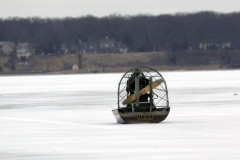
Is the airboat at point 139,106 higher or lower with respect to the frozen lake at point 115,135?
higher

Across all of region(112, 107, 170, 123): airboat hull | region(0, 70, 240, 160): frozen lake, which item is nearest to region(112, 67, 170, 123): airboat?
region(112, 107, 170, 123): airboat hull

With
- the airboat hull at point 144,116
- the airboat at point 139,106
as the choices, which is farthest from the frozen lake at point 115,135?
the airboat at point 139,106

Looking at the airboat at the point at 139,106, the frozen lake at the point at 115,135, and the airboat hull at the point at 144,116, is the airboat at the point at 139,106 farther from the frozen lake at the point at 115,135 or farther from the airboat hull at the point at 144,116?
the frozen lake at the point at 115,135

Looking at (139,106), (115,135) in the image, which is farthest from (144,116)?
(115,135)

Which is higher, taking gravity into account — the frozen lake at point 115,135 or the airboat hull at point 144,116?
the airboat hull at point 144,116

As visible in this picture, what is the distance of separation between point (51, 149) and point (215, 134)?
224 inches

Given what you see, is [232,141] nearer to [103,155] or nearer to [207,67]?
[103,155]

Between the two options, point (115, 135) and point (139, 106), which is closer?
point (115, 135)

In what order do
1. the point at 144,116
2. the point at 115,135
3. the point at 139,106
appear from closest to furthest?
the point at 115,135 → the point at 144,116 → the point at 139,106

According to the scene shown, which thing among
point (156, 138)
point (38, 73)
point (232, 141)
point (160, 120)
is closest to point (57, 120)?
point (160, 120)

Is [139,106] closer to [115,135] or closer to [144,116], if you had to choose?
[144,116]

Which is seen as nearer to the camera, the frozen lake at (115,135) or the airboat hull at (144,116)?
the frozen lake at (115,135)

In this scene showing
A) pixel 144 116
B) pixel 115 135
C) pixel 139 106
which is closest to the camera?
Result: pixel 115 135

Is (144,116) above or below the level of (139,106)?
below
